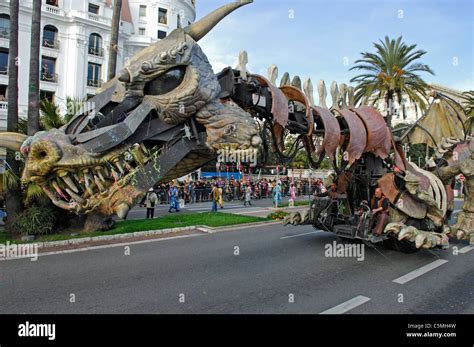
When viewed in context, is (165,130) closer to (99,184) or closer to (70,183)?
(99,184)

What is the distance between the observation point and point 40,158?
6.57m

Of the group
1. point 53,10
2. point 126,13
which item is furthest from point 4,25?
point 126,13

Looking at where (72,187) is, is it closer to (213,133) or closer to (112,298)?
(112,298)

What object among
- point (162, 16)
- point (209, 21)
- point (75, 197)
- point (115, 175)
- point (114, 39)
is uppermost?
point (162, 16)

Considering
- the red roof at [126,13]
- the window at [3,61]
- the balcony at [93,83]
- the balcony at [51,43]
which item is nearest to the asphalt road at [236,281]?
the window at [3,61]

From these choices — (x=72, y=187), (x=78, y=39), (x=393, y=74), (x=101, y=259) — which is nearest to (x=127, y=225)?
(x=101, y=259)

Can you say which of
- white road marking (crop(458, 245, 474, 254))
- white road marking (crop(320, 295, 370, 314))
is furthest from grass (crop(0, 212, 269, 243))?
white road marking (crop(320, 295, 370, 314))

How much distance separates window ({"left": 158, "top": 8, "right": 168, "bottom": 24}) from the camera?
4331 cm

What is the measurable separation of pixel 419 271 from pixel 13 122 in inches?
468

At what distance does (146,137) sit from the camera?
21.9 ft

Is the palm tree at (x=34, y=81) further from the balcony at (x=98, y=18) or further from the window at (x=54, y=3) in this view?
the window at (x=54, y=3)

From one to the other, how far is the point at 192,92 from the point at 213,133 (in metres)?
0.82

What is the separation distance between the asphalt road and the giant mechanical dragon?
46.8 inches

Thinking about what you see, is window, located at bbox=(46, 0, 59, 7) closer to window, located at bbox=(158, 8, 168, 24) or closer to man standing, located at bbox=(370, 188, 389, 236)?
window, located at bbox=(158, 8, 168, 24)
